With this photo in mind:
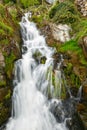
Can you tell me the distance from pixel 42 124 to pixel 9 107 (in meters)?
1.59

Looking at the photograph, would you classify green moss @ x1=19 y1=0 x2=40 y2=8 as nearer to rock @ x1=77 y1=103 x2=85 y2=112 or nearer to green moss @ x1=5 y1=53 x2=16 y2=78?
green moss @ x1=5 y1=53 x2=16 y2=78

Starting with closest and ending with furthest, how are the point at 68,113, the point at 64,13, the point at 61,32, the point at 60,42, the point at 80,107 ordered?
the point at 80,107 < the point at 68,113 < the point at 60,42 < the point at 61,32 < the point at 64,13

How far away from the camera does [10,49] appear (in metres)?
12.9

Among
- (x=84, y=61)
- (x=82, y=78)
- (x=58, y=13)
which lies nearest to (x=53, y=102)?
(x=82, y=78)

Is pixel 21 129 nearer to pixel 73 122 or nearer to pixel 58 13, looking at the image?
pixel 73 122

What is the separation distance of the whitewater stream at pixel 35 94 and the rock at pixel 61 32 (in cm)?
154

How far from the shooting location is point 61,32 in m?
15.2

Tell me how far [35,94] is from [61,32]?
4905 millimetres

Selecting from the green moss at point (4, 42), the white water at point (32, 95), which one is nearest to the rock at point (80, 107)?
the white water at point (32, 95)

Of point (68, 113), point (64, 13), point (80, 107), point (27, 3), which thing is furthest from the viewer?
point (27, 3)

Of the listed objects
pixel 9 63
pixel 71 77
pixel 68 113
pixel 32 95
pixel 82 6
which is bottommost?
pixel 68 113

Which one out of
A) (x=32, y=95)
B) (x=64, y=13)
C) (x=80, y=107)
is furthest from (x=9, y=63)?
(x=64, y=13)

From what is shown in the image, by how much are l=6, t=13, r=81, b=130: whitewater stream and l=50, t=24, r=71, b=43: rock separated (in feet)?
5.04

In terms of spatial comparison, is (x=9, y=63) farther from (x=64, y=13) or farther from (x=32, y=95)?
(x=64, y=13)
